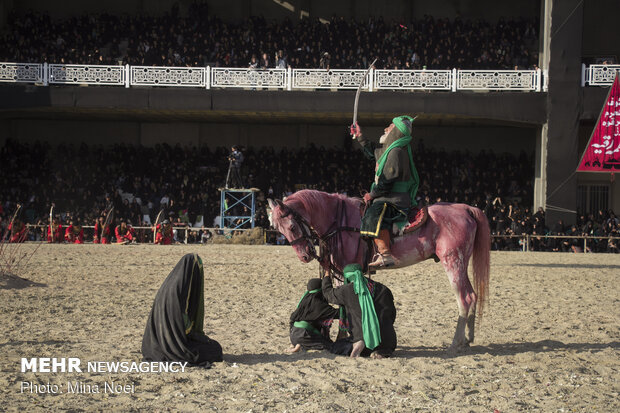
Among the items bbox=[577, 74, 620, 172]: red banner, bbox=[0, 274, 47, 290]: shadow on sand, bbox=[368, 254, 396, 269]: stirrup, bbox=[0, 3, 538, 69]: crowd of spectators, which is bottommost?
bbox=[0, 274, 47, 290]: shadow on sand

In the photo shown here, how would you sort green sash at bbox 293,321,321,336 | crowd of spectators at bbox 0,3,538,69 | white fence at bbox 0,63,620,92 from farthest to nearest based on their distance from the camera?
1. crowd of spectators at bbox 0,3,538,69
2. white fence at bbox 0,63,620,92
3. green sash at bbox 293,321,321,336

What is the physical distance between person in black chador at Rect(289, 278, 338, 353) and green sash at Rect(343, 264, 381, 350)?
0.40 meters

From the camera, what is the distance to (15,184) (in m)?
26.0

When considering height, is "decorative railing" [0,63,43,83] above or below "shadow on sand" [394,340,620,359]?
above

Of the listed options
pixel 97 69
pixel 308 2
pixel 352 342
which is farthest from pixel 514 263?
pixel 308 2

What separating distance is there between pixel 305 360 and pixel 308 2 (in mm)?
25855

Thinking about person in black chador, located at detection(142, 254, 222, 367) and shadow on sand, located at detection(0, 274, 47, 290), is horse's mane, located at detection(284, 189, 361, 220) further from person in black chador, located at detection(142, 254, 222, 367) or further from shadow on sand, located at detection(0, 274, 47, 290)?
shadow on sand, located at detection(0, 274, 47, 290)

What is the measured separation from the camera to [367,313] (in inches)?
269

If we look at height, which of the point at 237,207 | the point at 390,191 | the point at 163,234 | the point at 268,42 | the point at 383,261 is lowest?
the point at 163,234

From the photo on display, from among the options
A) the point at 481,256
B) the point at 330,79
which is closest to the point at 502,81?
the point at 330,79

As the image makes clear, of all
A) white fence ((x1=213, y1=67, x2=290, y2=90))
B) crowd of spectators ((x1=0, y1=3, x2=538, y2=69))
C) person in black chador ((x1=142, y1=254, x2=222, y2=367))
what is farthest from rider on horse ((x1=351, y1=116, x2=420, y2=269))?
crowd of spectators ((x1=0, y1=3, x2=538, y2=69))

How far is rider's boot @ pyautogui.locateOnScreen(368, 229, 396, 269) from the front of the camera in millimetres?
7280

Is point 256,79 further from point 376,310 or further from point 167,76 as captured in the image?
point 376,310

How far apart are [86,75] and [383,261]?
1970 cm
